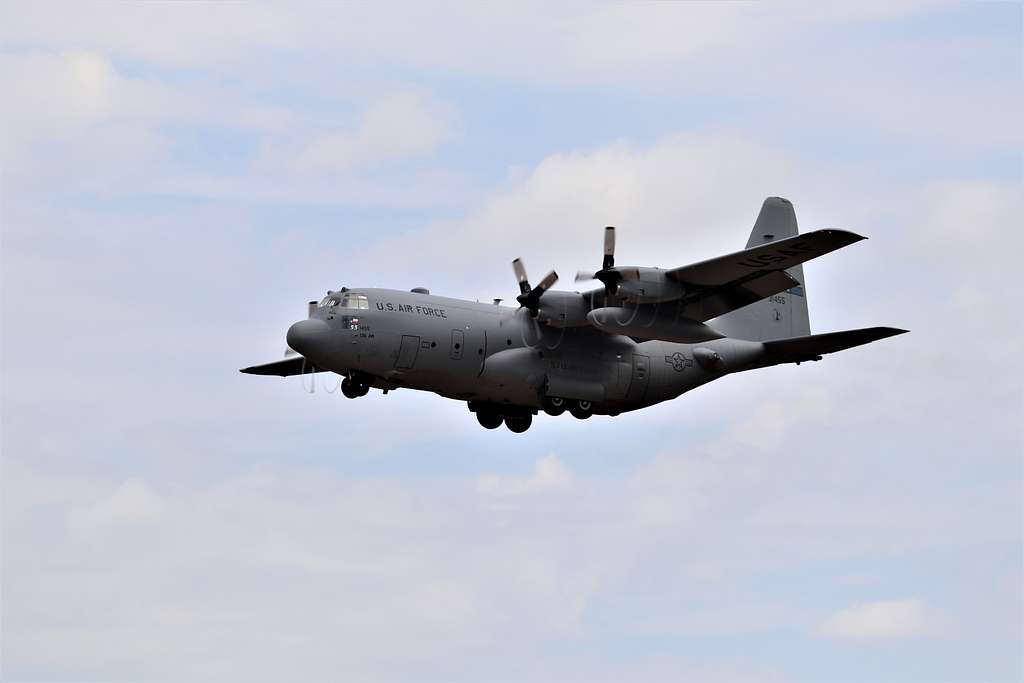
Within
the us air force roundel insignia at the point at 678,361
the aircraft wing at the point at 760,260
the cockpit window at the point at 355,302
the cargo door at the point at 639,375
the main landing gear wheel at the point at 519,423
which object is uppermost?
the aircraft wing at the point at 760,260

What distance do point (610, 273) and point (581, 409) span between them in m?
4.32

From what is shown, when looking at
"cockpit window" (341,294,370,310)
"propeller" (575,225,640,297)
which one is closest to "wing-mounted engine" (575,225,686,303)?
"propeller" (575,225,640,297)

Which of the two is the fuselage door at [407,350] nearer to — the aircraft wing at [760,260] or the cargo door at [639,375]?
the cargo door at [639,375]

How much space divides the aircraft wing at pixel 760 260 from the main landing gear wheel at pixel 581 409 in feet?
14.7

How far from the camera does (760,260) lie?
120ft

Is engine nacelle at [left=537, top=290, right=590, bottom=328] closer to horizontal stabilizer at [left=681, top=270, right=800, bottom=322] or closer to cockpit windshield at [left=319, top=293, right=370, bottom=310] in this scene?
horizontal stabilizer at [left=681, top=270, right=800, bottom=322]

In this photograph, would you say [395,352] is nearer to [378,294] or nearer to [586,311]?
[378,294]

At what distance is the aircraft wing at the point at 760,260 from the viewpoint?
34844mm

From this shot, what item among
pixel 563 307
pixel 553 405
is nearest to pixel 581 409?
pixel 553 405

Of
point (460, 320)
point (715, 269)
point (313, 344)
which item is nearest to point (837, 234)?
point (715, 269)

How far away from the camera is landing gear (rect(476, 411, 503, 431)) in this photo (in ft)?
133

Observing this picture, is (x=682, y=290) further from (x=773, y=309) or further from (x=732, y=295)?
(x=773, y=309)

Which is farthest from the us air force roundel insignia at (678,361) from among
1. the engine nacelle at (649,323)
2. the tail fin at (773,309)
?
the engine nacelle at (649,323)

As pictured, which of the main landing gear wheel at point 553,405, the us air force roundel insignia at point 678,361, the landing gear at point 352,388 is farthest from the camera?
the us air force roundel insignia at point 678,361
